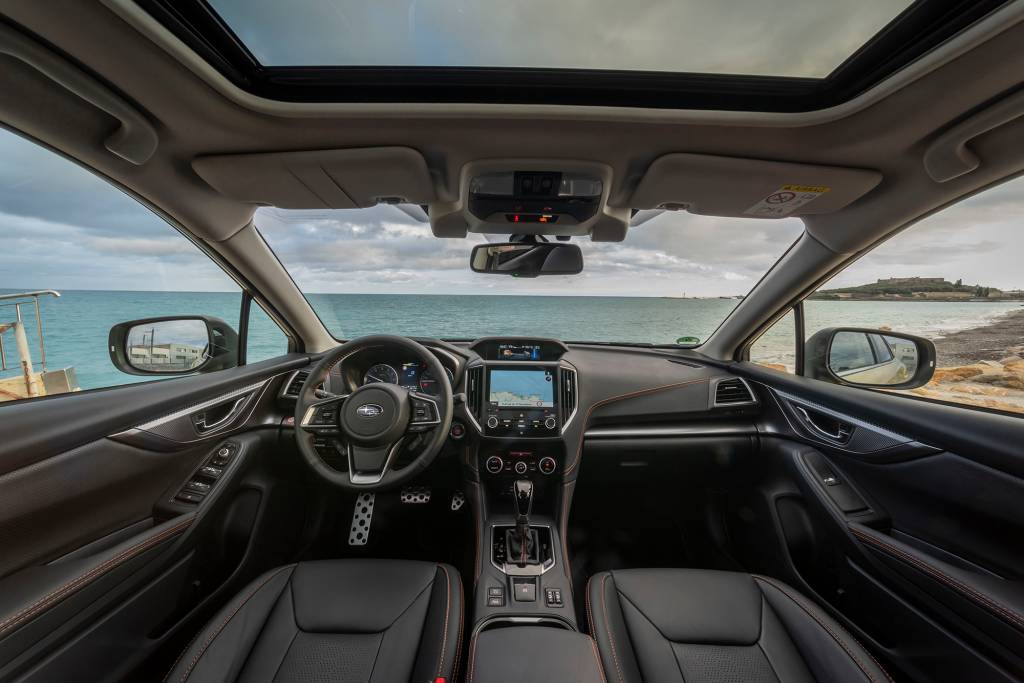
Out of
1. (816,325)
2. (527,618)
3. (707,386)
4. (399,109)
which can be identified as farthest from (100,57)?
(816,325)

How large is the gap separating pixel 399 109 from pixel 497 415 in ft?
5.14

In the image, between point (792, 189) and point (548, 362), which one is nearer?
point (792, 189)

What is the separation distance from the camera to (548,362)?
246cm

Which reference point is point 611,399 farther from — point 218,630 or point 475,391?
point 218,630

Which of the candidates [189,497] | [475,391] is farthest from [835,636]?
[189,497]

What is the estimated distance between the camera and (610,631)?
58.8 inches

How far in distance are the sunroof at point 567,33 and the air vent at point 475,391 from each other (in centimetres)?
→ 154

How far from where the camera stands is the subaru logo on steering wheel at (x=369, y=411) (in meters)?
1.99

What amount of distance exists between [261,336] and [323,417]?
0.99 m

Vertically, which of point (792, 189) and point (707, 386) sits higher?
point (792, 189)

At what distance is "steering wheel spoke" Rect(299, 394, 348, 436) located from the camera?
79.5 inches

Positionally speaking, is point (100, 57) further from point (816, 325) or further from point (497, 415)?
point (816, 325)

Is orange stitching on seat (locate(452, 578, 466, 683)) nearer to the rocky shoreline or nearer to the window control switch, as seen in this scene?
the window control switch

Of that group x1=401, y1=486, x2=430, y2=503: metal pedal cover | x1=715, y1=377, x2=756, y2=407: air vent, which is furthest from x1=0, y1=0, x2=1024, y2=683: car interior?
x1=401, y1=486, x2=430, y2=503: metal pedal cover
